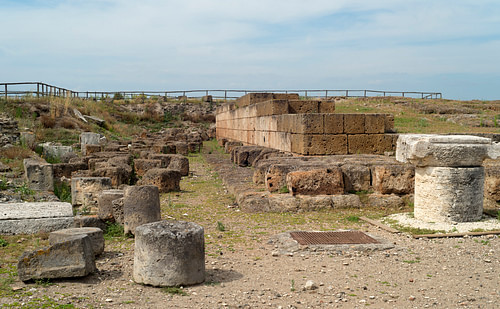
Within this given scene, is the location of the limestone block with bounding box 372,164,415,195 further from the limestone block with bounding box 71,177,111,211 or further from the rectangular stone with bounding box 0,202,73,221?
the rectangular stone with bounding box 0,202,73,221

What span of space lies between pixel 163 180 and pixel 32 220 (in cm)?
462

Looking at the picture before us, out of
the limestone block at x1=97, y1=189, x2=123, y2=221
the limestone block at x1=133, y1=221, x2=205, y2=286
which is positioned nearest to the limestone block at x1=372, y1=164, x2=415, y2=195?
the limestone block at x1=97, y1=189, x2=123, y2=221

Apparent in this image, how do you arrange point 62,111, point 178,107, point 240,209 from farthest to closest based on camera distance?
point 178,107, point 62,111, point 240,209

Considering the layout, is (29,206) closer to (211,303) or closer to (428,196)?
(211,303)

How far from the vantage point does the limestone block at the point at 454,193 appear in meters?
7.20

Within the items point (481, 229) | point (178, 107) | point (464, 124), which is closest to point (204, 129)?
point (178, 107)

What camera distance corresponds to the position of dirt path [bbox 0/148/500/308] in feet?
14.4

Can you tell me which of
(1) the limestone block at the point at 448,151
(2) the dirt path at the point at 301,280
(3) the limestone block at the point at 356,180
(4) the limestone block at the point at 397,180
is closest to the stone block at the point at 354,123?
(3) the limestone block at the point at 356,180

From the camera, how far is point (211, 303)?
441 cm

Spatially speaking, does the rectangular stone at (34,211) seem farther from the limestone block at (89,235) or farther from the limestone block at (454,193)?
the limestone block at (454,193)

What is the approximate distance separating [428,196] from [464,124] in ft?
43.6

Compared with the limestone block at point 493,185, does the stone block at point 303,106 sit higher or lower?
higher

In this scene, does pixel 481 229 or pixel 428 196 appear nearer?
pixel 481 229

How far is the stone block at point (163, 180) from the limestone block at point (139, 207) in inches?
166
